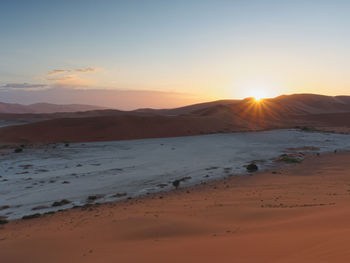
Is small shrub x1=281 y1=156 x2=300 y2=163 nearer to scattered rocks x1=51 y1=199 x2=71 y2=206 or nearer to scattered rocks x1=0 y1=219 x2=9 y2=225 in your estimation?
scattered rocks x1=51 y1=199 x2=71 y2=206

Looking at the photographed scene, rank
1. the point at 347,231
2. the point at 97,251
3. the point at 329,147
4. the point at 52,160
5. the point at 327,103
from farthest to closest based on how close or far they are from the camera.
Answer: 1. the point at 327,103
2. the point at 329,147
3. the point at 52,160
4. the point at 97,251
5. the point at 347,231

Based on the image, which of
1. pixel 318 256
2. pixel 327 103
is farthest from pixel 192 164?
pixel 327 103

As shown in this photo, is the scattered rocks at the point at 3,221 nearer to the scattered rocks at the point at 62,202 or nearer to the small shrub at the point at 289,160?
the scattered rocks at the point at 62,202

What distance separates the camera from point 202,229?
7.22 m

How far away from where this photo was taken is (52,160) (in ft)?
67.7

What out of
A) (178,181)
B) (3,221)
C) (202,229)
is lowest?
(3,221)

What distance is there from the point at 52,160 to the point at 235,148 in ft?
50.2

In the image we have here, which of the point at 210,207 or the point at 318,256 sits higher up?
the point at 318,256

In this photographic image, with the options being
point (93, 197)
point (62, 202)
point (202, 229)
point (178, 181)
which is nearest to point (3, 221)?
point (62, 202)

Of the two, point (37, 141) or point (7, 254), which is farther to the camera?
point (37, 141)

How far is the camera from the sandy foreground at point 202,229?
507 cm

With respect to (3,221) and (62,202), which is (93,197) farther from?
(3,221)

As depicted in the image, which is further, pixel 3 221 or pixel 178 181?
pixel 178 181

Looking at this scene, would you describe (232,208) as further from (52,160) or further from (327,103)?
(327,103)
